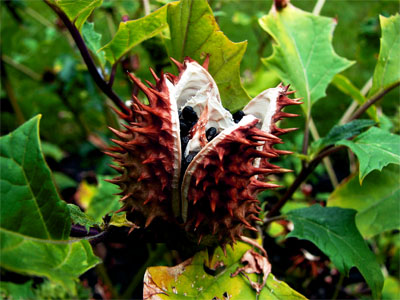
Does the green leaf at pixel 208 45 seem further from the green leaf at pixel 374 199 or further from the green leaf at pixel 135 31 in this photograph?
the green leaf at pixel 374 199

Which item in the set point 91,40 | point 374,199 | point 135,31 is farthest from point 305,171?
point 91,40

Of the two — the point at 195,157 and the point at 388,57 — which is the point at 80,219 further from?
the point at 388,57

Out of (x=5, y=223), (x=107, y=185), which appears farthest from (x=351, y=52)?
(x=5, y=223)

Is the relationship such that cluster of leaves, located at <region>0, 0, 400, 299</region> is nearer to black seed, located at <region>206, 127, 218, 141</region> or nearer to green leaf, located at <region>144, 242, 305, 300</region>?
green leaf, located at <region>144, 242, 305, 300</region>

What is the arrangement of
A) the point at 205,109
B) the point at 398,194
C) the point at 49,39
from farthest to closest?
the point at 49,39 < the point at 398,194 < the point at 205,109

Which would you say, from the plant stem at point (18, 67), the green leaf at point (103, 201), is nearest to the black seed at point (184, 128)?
the green leaf at point (103, 201)

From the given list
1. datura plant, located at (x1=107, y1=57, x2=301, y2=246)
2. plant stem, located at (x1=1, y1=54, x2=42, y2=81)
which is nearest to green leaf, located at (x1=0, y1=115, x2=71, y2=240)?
datura plant, located at (x1=107, y1=57, x2=301, y2=246)

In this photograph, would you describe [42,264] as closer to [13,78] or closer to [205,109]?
[205,109]
